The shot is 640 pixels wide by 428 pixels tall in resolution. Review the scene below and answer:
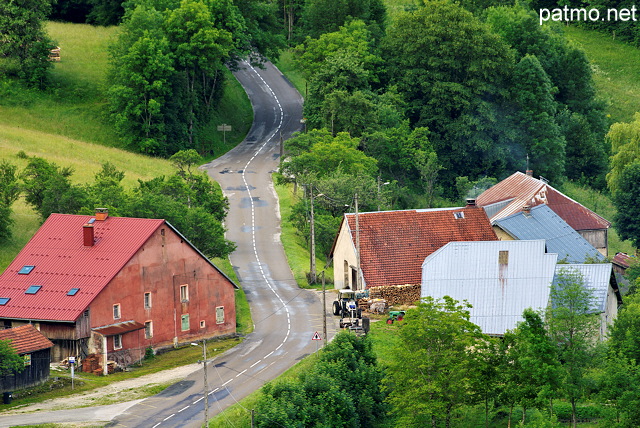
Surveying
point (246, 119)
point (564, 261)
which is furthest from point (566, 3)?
point (564, 261)

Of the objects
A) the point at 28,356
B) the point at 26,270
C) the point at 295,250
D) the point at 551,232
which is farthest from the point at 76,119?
the point at 28,356

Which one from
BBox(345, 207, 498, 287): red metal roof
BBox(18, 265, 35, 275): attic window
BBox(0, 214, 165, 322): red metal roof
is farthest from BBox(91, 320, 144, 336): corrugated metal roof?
BBox(345, 207, 498, 287): red metal roof

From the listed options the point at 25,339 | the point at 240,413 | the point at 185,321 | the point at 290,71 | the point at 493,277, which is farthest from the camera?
the point at 290,71

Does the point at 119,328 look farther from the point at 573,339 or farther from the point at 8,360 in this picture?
the point at 573,339

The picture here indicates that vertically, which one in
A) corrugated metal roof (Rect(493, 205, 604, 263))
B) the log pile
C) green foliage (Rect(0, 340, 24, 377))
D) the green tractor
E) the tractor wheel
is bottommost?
green foliage (Rect(0, 340, 24, 377))

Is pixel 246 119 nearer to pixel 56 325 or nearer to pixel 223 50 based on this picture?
pixel 223 50

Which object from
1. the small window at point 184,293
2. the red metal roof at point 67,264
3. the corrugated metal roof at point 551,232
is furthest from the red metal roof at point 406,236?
the red metal roof at point 67,264

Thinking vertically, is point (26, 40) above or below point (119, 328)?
above

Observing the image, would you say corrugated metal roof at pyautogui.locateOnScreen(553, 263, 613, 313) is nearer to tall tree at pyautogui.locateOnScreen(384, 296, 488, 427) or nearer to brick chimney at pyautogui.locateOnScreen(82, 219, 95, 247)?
tall tree at pyautogui.locateOnScreen(384, 296, 488, 427)

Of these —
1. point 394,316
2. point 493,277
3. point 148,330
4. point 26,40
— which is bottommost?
point 148,330
